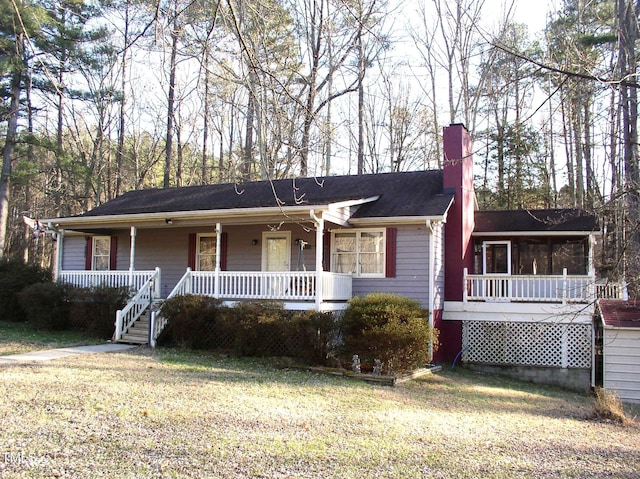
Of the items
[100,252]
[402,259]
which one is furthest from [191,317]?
[100,252]

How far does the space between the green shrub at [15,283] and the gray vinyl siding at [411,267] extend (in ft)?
35.5

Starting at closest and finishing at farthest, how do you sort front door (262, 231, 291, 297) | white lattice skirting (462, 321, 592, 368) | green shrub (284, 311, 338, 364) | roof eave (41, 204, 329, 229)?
green shrub (284, 311, 338, 364), roof eave (41, 204, 329, 229), white lattice skirting (462, 321, 592, 368), front door (262, 231, 291, 297)

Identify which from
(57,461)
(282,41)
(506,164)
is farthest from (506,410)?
(506,164)

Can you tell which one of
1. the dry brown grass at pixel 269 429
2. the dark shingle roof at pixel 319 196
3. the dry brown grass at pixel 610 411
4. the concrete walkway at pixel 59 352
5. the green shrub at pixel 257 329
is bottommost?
the dry brown grass at pixel 610 411

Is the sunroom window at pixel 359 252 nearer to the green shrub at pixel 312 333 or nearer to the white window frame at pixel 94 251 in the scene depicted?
the green shrub at pixel 312 333

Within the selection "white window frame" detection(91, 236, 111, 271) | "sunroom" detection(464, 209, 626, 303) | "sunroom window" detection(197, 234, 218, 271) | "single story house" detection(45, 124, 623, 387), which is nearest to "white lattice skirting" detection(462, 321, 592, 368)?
"single story house" detection(45, 124, 623, 387)

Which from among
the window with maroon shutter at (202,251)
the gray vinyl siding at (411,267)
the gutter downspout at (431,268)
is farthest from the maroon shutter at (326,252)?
the window with maroon shutter at (202,251)

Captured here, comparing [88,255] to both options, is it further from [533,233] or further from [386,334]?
[533,233]

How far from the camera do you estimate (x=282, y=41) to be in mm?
14188

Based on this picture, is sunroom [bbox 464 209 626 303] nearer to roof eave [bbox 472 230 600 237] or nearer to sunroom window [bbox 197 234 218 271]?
roof eave [bbox 472 230 600 237]

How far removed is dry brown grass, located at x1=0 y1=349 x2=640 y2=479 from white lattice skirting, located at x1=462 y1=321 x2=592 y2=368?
4.12 metres

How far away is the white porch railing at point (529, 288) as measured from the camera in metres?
15.3

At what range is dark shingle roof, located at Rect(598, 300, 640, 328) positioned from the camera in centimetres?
1494

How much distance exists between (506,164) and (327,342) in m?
20.1
